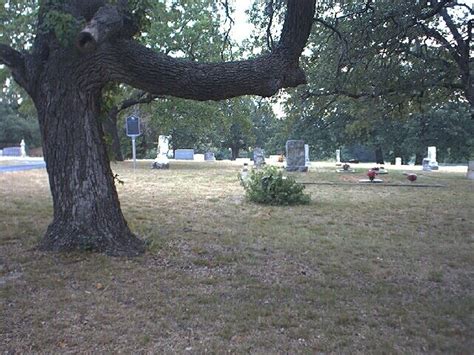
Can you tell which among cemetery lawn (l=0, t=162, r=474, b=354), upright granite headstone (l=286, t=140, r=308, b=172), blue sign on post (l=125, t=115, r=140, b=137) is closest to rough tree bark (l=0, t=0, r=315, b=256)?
cemetery lawn (l=0, t=162, r=474, b=354)

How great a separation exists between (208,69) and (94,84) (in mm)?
1299

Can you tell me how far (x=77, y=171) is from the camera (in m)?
5.33

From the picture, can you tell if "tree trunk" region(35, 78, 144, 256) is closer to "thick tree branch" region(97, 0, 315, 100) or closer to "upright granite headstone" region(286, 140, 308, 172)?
"thick tree branch" region(97, 0, 315, 100)

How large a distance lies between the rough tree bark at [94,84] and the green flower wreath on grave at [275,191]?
5.10m

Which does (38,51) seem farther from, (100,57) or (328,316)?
(328,316)

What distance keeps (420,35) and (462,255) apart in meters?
6.08

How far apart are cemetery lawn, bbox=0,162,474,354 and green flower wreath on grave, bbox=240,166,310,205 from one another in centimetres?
183

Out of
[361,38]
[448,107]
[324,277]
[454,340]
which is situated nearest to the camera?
[454,340]

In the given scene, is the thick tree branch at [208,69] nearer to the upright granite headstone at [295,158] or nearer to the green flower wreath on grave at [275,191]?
the green flower wreath on grave at [275,191]

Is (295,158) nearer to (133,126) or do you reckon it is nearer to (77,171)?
(133,126)

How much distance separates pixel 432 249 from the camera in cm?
636

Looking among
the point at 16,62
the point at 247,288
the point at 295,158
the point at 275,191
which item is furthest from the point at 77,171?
the point at 295,158

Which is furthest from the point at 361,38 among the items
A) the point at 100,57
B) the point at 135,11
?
the point at 100,57

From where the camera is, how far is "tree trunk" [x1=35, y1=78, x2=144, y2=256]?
17.4 ft
